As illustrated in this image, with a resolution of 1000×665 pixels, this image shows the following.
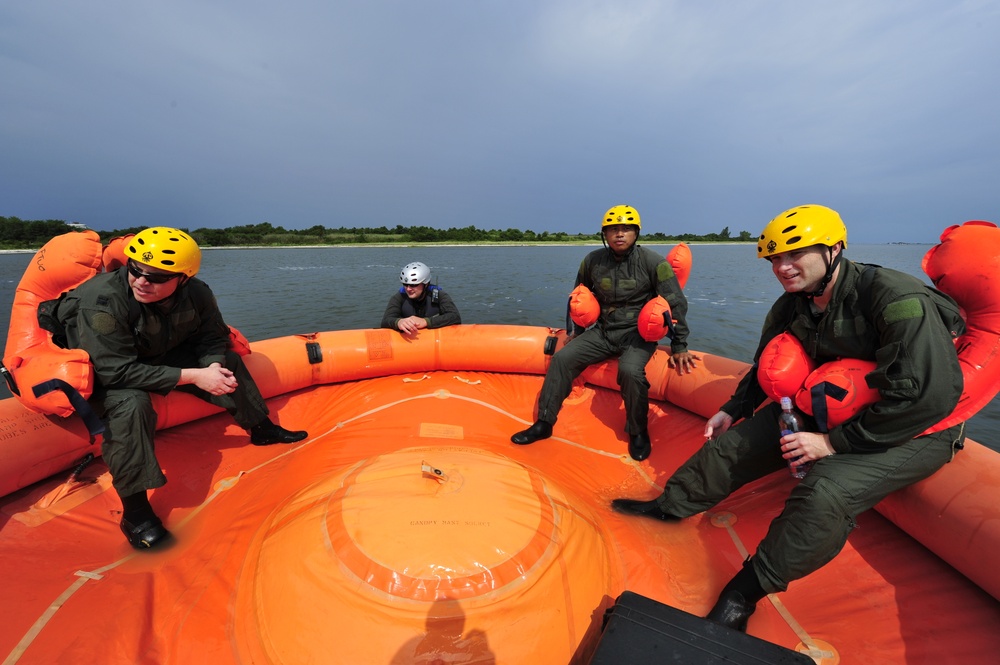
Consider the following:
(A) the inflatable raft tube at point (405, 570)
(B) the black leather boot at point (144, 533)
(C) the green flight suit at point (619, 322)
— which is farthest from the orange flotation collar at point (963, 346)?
(B) the black leather boot at point (144, 533)

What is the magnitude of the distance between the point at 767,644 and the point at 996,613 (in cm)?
123

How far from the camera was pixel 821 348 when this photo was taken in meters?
2.04

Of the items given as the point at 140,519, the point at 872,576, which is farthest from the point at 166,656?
the point at 872,576

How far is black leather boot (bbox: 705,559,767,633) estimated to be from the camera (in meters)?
1.67

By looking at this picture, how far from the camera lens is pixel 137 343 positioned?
2.37 meters

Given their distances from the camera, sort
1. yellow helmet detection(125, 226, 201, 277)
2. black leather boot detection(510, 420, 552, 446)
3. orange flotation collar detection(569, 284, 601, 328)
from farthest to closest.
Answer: orange flotation collar detection(569, 284, 601, 328)
black leather boot detection(510, 420, 552, 446)
yellow helmet detection(125, 226, 201, 277)

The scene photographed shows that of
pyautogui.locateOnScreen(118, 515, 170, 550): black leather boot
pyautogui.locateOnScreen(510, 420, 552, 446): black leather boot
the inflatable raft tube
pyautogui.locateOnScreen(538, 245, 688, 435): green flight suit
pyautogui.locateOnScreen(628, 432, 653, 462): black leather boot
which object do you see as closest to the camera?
the inflatable raft tube

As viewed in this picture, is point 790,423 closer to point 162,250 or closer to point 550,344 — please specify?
point 550,344

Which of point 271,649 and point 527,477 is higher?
point 527,477

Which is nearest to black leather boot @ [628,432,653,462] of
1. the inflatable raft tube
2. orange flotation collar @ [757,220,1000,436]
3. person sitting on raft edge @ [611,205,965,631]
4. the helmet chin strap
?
the inflatable raft tube

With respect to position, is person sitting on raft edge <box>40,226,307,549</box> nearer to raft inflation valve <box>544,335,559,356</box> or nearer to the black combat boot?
the black combat boot

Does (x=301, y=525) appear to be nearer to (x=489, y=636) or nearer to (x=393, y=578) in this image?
(x=393, y=578)

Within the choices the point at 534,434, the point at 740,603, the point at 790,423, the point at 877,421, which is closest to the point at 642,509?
the point at 740,603

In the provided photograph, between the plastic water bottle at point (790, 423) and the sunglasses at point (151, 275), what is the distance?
126 inches
